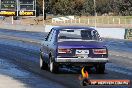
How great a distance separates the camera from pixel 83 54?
16.7 meters

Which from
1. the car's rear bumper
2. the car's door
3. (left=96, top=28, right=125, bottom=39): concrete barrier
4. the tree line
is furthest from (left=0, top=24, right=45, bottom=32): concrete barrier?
the car's rear bumper

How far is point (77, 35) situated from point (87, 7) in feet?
330

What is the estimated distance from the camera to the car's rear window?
17.4 m

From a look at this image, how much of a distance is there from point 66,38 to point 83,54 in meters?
1.06

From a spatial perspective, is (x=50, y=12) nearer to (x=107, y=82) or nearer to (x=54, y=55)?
(x=54, y=55)

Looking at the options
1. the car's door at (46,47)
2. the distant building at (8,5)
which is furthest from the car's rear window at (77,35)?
the distant building at (8,5)

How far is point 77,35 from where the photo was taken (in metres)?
17.7

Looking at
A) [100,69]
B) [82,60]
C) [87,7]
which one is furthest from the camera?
[87,7]

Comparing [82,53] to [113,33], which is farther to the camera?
[113,33]

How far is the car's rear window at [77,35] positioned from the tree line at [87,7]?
93.1 m

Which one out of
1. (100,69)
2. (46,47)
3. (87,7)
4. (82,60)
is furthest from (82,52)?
(87,7)

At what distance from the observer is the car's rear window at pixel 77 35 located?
1738cm

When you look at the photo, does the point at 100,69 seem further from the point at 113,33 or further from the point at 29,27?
the point at 29,27

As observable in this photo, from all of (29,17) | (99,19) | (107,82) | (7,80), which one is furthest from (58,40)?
(29,17)
